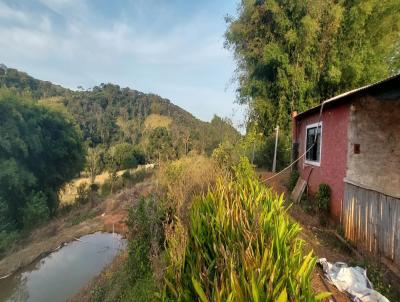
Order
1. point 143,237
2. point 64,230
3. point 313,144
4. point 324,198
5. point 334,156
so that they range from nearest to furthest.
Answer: point 143,237 → point 334,156 → point 324,198 → point 313,144 → point 64,230

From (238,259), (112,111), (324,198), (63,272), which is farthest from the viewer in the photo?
(112,111)

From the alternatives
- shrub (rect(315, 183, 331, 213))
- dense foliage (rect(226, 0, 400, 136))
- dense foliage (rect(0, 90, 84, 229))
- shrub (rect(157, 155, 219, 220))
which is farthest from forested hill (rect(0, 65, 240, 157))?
shrub (rect(315, 183, 331, 213))

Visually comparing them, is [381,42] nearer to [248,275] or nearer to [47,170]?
[248,275]

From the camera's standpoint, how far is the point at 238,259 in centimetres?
311

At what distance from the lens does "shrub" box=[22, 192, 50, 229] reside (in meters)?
19.4

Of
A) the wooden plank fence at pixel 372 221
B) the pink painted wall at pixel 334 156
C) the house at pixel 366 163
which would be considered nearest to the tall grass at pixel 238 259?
the wooden plank fence at pixel 372 221

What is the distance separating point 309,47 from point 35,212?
674 inches

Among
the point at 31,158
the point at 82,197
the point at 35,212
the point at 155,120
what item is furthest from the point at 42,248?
the point at 155,120

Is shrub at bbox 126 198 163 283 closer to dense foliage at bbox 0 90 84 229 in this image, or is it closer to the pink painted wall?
the pink painted wall

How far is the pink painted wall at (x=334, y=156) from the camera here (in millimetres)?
7828

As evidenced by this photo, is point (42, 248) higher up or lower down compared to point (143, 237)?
lower down

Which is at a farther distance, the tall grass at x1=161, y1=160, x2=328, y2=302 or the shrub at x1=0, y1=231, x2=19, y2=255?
the shrub at x1=0, y1=231, x2=19, y2=255

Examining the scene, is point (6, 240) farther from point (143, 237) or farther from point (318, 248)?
point (318, 248)

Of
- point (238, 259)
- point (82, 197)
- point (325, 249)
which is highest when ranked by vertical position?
point (238, 259)
